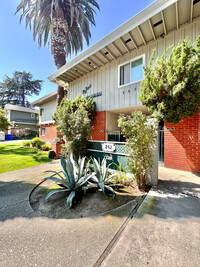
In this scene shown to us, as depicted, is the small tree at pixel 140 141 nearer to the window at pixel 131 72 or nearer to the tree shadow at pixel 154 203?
the tree shadow at pixel 154 203

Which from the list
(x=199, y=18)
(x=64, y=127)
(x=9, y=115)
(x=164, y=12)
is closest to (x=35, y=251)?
(x=64, y=127)

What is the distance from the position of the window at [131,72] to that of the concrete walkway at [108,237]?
587 centimetres

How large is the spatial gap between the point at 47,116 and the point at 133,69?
12.5 m

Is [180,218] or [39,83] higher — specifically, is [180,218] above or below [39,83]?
below

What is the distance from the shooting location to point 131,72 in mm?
6438

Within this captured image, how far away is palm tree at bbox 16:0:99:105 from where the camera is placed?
8859 mm

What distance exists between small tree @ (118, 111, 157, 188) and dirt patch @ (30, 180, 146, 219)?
2.02ft

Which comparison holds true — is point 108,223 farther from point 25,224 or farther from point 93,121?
point 93,121

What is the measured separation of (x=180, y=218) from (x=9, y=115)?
104 ft

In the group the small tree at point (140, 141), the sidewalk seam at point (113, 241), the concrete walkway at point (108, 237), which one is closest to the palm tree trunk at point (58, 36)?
the small tree at point (140, 141)

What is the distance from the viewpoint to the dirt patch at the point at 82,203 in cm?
241

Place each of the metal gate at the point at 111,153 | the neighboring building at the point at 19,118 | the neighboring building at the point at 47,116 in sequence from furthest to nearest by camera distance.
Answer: the neighboring building at the point at 19,118, the neighboring building at the point at 47,116, the metal gate at the point at 111,153

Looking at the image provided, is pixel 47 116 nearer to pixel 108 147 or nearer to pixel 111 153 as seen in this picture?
pixel 108 147

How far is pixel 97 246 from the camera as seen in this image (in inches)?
64.7
